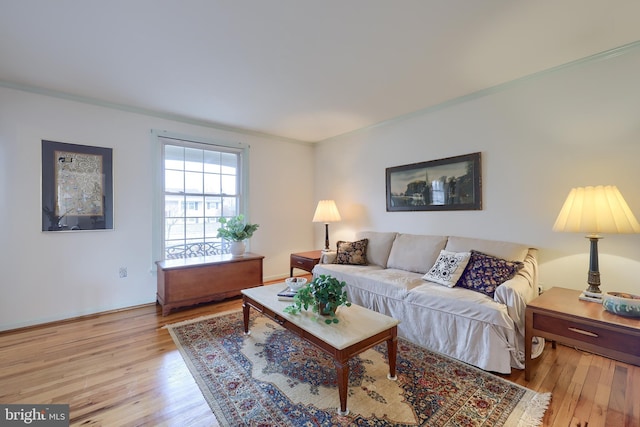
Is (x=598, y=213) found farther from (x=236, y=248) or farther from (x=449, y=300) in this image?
(x=236, y=248)

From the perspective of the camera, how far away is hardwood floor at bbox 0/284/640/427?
1572mm

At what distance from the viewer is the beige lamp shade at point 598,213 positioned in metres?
1.84

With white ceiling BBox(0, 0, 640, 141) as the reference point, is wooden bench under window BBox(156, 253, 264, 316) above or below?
below

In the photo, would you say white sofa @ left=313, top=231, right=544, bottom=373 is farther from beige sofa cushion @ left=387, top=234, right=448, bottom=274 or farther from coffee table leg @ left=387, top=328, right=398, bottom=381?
coffee table leg @ left=387, top=328, right=398, bottom=381

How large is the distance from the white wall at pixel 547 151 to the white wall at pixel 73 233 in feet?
10.2

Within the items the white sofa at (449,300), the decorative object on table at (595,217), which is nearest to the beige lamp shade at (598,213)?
the decorative object on table at (595,217)

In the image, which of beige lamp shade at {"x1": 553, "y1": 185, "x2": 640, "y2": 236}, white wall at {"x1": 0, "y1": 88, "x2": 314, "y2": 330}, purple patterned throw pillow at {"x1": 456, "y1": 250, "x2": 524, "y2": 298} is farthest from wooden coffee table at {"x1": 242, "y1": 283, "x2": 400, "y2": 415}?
white wall at {"x1": 0, "y1": 88, "x2": 314, "y2": 330}

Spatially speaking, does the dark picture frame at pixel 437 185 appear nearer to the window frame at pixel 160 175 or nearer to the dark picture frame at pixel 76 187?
the window frame at pixel 160 175

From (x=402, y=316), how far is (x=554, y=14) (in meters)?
2.51

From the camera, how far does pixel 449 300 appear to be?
2227 mm

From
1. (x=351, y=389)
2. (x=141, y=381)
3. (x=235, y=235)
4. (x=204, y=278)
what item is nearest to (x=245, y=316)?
(x=141, y=381)

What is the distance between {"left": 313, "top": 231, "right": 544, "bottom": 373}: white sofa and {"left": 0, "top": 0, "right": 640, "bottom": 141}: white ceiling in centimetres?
170

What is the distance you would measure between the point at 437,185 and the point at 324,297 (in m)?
2.22

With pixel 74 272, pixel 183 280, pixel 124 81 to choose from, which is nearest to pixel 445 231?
pixel 183 280
